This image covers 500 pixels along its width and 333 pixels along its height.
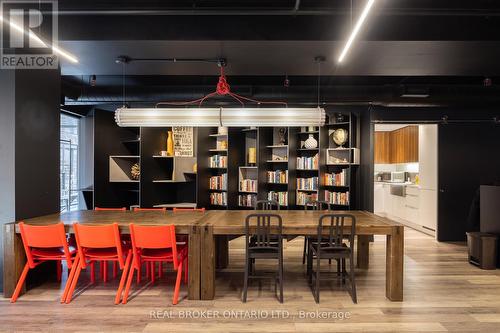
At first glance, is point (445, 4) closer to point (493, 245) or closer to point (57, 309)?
point (493, 245)

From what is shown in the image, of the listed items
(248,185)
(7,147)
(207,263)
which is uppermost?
(7,147)

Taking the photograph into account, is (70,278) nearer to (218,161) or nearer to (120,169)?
(120,169)

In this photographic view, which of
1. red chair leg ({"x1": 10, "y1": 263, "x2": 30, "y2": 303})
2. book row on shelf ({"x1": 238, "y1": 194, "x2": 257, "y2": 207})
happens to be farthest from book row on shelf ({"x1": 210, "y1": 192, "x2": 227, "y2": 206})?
red chair leg ({"x1": 10, "y1": 263, "x2": 30, "y2": 303})

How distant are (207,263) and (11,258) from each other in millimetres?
2121

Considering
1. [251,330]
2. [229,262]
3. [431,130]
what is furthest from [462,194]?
[251,330]

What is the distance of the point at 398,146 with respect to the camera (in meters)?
9.38

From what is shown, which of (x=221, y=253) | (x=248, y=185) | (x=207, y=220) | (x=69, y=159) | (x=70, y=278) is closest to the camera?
(x=70, y=278)

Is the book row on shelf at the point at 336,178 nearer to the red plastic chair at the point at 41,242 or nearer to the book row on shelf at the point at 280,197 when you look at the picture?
the book row on shelf at the point at 280,197

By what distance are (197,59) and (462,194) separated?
5.81 meters

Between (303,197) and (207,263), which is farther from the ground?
(303,197)

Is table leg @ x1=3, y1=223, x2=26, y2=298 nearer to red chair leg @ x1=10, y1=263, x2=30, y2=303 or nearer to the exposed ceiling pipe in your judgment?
red chair leg @ x1=10, y1=263, x2=30, y2=303

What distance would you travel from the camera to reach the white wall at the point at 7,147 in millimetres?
3510

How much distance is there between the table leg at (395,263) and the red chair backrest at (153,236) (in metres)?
2.32

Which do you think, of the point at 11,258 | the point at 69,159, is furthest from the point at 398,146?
the point at 11,258
